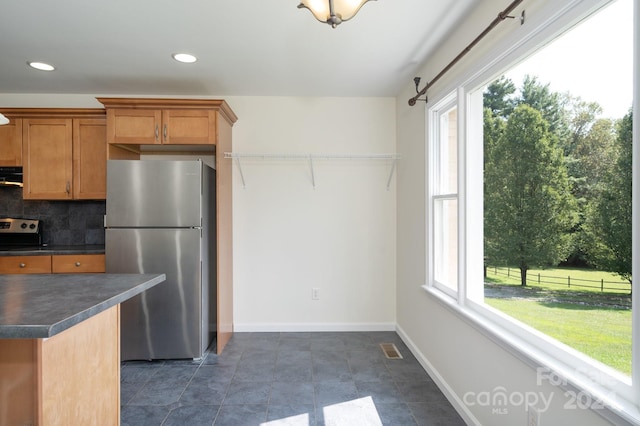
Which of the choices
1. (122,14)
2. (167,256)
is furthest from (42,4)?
(167,256)

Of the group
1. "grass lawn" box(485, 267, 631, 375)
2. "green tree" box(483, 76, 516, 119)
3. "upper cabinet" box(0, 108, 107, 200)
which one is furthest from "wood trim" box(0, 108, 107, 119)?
"grass lawn" box(485, 267, 631, 375)

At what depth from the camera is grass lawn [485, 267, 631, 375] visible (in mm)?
1112

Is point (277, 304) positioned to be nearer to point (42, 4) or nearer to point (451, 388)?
point (451, 388)

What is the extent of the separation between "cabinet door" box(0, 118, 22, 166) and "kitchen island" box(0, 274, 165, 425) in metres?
2.14

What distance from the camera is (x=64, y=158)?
120 inches

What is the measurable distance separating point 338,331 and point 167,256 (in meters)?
1.92

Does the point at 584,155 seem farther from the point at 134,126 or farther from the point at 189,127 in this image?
the point at 134,126

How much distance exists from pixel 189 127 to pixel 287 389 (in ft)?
7.70

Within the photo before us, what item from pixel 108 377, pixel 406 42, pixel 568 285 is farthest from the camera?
pixel 406 42

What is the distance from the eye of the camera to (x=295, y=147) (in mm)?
3465

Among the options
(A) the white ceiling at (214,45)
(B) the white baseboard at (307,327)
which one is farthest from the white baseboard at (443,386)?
(A) the white ceiling at (214,45)

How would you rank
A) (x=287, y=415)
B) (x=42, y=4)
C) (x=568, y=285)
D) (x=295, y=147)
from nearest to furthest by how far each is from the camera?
(x=568, y=285) < (x=42, y=4) < (x=287, y=415) < (x=295, y=147)

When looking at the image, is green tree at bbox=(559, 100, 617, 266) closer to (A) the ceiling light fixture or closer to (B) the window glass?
(B) the window glass

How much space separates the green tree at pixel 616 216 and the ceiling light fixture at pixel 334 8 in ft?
3.34
